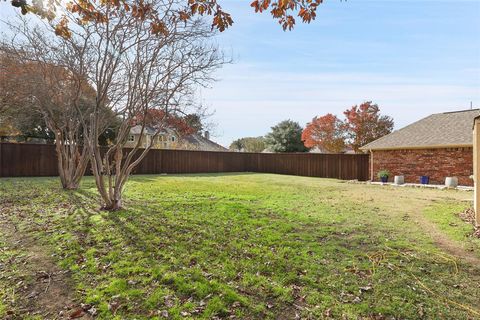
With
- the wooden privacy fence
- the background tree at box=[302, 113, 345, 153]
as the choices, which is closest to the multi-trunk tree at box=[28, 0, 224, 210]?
the wooden privacy fence

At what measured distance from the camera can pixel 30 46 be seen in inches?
295

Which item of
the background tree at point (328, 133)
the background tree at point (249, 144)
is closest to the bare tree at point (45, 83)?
the background tree at point (328, 133)

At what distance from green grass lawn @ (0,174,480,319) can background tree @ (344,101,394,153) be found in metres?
21.3

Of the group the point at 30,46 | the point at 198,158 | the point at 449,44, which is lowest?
the point at 198,158

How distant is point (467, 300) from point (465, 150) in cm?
1293

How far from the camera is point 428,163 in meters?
13.9

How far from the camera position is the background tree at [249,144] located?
37.7 metres

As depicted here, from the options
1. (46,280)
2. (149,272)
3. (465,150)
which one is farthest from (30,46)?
(465,150)

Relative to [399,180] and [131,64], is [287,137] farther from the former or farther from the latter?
[131,64]

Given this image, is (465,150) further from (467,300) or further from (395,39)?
(467,300)

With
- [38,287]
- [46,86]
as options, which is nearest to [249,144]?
[46,86]

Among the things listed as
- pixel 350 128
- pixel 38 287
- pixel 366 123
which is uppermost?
pixel 366 123

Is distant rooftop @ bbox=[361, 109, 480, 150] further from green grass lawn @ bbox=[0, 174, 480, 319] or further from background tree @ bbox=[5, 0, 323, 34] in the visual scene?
background tree @ bbox=[5, 0, 323, 34]

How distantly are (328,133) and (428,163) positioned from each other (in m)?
13.6
